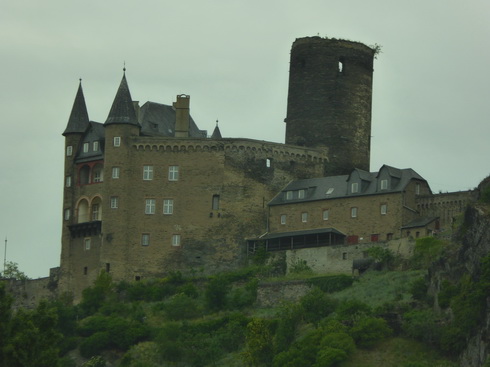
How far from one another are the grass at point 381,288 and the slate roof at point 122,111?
64.9 feet

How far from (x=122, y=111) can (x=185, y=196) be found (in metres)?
7.04

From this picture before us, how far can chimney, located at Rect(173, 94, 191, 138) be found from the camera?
4183 inches

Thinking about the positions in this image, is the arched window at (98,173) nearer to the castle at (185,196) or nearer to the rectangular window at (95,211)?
the castle at (185,196)

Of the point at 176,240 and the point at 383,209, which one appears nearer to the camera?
the point at 383,209

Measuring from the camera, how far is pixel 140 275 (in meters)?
102

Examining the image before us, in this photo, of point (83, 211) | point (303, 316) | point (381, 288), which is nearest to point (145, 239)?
point (83, 211)

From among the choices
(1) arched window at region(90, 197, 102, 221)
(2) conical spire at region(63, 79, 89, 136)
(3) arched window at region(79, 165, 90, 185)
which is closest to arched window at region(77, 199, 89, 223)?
(1) arched window at region(90, 197, 102, 221)

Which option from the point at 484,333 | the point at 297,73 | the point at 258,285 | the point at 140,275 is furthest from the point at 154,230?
the point at 484,333

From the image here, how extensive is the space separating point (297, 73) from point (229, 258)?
16.4 m

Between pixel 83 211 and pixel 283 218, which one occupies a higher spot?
pixel 83 211

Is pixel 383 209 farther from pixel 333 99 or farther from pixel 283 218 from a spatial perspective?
pixel 333 99

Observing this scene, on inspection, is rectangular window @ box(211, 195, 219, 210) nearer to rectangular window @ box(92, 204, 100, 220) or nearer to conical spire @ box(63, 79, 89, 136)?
rectangular window @ box(92, 204, 100, 220)

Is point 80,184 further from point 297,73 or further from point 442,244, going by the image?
point 442,244

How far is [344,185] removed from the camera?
101688 mm
